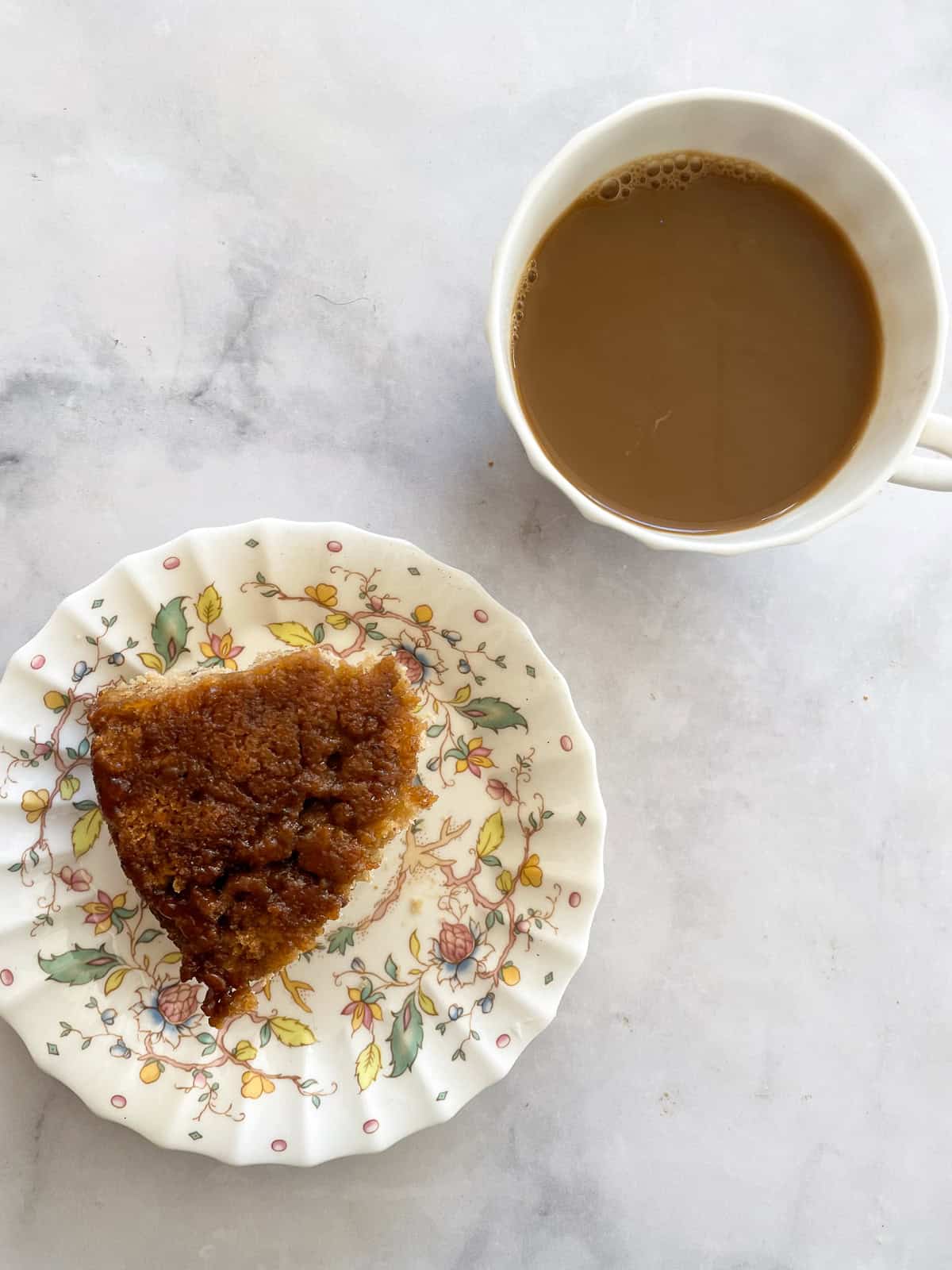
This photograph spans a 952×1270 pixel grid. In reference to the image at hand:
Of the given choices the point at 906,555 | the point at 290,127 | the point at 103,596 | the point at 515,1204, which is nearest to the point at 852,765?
the point at 906,555

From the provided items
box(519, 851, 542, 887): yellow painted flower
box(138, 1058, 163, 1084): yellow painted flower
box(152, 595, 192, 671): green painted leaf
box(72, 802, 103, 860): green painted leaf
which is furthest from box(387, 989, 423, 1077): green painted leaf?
box(152, 595, 192, 671): green painted leaf

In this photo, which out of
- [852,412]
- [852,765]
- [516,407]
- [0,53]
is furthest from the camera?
[852,765]

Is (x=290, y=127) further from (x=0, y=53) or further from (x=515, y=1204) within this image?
(x=515, y=1204)

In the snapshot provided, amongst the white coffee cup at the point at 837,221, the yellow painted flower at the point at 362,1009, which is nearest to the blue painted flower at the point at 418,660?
the white coffee cup at the point at 837,221

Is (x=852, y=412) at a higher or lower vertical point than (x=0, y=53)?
lower

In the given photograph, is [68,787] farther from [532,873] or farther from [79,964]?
[532,873]

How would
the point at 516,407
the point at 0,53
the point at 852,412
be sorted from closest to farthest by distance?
the point at 516,407 → the point at 852,412 → the point at 0,53

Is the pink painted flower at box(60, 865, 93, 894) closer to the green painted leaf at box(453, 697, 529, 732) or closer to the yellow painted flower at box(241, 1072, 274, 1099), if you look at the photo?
the yellow painted flower at box(241, 1072, 274, 1099)
